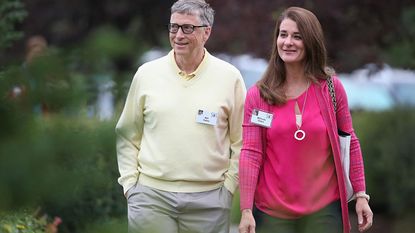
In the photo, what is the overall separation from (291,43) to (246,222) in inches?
34.8

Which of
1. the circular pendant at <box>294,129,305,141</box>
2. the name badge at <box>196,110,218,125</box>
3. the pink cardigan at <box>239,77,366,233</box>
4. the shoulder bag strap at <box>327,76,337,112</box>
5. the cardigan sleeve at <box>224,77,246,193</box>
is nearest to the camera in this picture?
the circular pendant at <box>294,129,305,141</box>

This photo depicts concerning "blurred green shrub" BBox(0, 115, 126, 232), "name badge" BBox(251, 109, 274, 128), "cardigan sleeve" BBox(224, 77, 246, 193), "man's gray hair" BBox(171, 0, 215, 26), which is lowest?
"cardigan sleeve" BBox(224, 77, 246, 193)

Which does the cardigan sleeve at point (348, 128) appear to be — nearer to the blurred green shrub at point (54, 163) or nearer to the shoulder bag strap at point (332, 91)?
the shoulder bag strap at point (332, 91)

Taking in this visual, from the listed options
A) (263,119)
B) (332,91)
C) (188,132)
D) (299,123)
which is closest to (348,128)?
(332,91)

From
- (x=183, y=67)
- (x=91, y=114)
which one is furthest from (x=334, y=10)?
(x=91, y=114)

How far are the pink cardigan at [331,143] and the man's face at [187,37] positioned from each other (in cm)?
47

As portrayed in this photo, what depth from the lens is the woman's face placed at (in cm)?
455

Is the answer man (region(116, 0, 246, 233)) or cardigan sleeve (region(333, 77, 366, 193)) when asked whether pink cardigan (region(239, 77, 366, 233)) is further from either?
man (region(116, 0, 246, 233))

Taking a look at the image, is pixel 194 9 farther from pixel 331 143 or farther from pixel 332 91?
pixel 331 143

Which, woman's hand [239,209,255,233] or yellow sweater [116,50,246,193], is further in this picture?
yellow sweater [116,50,246,193]

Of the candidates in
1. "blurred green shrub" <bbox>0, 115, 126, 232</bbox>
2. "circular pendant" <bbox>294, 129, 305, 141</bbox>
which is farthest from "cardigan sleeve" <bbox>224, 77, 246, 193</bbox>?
"blurred green shrub" <bbox>0, 115, 126, 232</bbox>

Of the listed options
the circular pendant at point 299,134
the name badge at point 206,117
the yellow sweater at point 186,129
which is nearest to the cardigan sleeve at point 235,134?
the yellow sweater at point 186,129

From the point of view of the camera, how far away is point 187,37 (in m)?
4.85

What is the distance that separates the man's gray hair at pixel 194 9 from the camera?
4.83 meters
